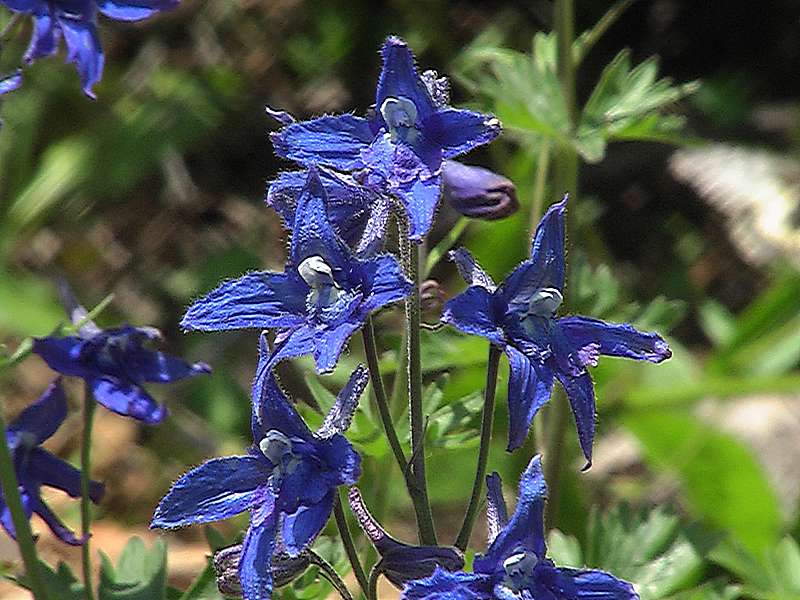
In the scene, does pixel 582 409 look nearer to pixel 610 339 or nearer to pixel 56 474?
pixel 610 339

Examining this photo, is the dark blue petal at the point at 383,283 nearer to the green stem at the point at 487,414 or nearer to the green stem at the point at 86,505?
the green stem at the point at 487,414

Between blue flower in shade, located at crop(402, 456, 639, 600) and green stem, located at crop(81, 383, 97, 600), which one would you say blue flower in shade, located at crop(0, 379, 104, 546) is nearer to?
green stem, located at crop(81, 383, 97, 600)

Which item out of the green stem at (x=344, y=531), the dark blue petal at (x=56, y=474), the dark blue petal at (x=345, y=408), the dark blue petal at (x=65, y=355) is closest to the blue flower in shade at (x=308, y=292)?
the dark blue petal at (x=345, y=408)

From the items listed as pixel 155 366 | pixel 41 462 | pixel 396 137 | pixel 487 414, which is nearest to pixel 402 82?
pixel 396 137

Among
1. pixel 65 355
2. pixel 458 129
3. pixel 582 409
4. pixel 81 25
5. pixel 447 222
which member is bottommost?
pixel 447 222

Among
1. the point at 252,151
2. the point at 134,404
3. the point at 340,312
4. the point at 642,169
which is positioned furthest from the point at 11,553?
the point at 642,169

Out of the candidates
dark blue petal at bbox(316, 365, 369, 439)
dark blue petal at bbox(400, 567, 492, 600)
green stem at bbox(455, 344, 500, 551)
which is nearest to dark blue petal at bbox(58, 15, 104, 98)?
dark blue petal at bbox(316, 365, 369, 439)
